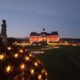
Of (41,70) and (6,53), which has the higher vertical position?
(6,53)

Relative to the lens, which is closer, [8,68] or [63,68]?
[8,68]

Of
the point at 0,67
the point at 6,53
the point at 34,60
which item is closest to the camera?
the point at 0,67

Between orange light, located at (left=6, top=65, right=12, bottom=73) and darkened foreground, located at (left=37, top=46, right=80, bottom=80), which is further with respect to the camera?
darkened foreground, located at (left=37, top=46, right=80, bottom=80)

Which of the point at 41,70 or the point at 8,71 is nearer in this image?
the point at 8,71

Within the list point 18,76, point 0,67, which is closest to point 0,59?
point 0,67

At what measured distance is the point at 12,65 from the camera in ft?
19.7


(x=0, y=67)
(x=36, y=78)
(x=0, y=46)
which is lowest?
(x=36, y=78)

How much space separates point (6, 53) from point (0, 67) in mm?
469

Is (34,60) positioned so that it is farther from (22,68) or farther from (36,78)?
(22,68)

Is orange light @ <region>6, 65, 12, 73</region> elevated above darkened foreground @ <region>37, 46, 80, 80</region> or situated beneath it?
elevated above

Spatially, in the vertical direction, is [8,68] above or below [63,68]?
above

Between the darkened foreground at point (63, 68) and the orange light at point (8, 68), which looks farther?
the darkened foreground at point (63, 68)

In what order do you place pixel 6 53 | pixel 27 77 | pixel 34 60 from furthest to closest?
1. pixel 34 60
2. pixel 27 77
3. pixel 6 53

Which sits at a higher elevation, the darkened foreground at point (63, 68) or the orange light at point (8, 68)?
the orange light at point (8, 68)
